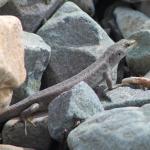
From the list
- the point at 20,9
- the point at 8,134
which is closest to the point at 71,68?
the point at 20,9

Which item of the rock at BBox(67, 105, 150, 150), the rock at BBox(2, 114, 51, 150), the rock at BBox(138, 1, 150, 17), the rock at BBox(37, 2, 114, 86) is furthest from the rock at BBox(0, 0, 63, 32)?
the rock at BBox(67, 105, 150, 150)

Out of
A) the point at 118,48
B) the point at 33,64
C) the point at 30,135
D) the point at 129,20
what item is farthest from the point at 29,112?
the point at 129,20

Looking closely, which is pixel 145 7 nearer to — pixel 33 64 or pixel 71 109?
pixel 33 64

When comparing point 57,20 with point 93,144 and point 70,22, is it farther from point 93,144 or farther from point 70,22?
point 93,144

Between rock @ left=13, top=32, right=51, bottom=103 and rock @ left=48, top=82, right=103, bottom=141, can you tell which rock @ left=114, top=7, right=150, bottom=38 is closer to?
rock @ left=13, top=32, right=51, bottom=103

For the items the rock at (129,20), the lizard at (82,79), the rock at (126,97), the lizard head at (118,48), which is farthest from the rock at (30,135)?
the rock at (129,20)

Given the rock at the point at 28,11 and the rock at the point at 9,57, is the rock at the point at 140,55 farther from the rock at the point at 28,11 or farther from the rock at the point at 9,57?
the rock at the point at 9,57

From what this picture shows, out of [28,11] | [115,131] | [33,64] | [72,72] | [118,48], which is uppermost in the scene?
[115,131]
